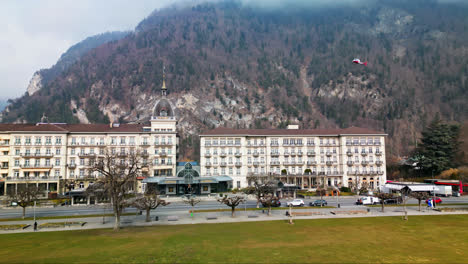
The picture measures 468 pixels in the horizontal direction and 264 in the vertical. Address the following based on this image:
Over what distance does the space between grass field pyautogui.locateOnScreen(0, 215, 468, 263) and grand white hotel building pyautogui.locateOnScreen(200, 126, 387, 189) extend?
51525mm

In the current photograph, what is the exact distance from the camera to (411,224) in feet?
133

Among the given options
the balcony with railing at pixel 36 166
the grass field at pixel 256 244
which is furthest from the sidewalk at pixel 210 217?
the balcony with railing at pixel 36 166

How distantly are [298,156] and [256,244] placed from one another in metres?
68.5

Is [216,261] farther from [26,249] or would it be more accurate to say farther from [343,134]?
[343,134]

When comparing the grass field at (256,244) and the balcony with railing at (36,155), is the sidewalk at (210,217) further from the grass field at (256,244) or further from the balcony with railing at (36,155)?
the balcony with railing at (36,155)

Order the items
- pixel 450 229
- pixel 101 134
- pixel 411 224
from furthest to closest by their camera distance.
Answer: pixel 101 134 < pixel 411 224 < pixel 450 229

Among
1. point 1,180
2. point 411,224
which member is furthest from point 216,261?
point 1,180

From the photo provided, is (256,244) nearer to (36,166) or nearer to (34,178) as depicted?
(34,178)

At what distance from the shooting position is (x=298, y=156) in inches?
3794

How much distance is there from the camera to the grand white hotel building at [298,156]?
92.9 m

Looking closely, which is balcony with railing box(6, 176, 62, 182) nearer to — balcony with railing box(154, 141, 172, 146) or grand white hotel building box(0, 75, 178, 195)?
grand white hotel building box(0, 75, 178, 195)

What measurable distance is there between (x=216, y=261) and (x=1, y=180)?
83.2 m

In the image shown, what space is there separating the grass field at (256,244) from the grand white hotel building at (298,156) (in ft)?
169

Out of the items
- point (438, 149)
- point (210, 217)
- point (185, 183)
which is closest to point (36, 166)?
point (185, 183)
